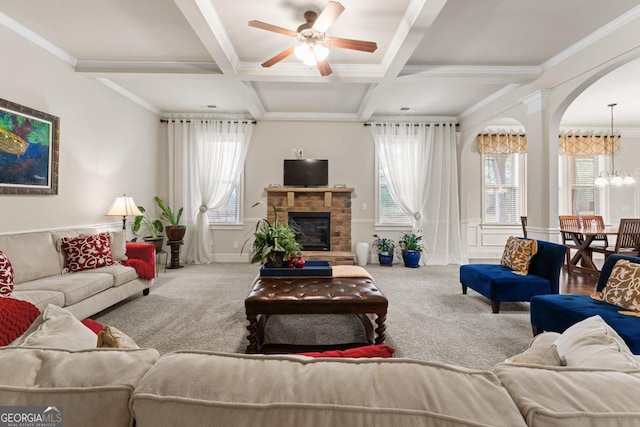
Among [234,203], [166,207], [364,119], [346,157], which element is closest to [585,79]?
[364,119]

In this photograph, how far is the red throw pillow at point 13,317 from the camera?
194cm

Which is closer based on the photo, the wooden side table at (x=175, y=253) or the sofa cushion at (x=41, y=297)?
the sofa cushion at (x=41, y=297)

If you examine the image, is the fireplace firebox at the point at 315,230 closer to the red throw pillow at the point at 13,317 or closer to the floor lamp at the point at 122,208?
the floor lamp at the point at 122,208

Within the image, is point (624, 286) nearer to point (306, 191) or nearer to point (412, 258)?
point (412, 258)

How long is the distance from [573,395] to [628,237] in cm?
559

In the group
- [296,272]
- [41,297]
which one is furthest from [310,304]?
[41,297]

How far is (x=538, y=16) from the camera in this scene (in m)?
2.94

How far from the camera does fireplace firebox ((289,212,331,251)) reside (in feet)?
19.9

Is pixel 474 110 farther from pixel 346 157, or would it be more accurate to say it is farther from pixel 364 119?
pixel 346 157

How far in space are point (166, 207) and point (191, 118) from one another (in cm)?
178

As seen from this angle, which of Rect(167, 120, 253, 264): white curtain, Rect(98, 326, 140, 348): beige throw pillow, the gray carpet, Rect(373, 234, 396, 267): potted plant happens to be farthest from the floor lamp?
Rect(373, 234, 396, 267): potted plant

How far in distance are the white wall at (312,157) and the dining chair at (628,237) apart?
3.69 meters

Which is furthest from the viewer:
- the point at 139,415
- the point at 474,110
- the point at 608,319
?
the point at 474,110

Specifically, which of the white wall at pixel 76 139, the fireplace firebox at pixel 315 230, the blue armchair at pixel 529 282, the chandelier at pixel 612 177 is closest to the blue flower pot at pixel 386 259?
the fireplace firebox at pixel 315 230
